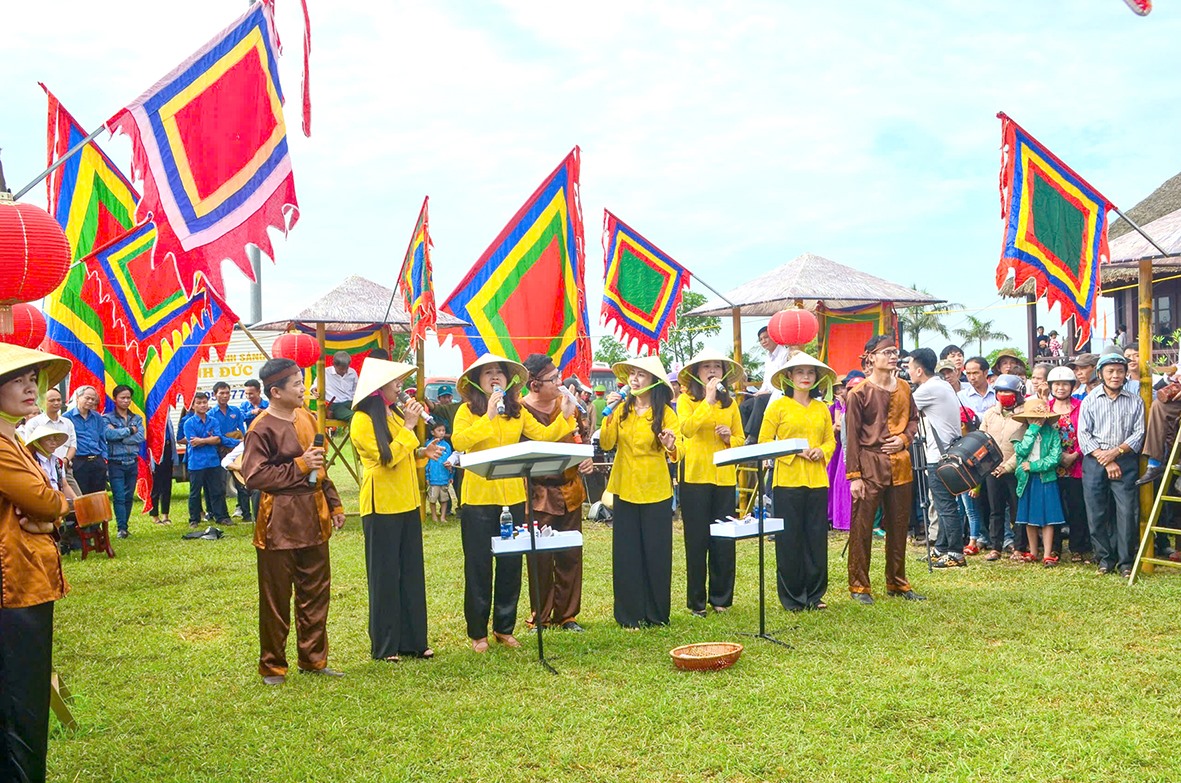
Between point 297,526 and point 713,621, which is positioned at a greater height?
point 297,526

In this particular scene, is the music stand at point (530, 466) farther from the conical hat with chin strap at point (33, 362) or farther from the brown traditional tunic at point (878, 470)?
the brown traditional tunic at point (878, 470)

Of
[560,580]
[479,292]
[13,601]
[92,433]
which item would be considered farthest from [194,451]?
[13,601]

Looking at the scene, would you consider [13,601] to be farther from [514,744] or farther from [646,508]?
[646,508]

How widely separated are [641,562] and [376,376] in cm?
238

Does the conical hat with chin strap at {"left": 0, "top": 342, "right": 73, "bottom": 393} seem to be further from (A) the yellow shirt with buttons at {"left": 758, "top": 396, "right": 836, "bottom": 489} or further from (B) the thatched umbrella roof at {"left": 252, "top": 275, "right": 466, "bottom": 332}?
(B) the thatched umbrella roof at {"left": 252, "top": 275, "right": 466, "bottom": 332}

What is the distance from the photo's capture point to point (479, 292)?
8047mm

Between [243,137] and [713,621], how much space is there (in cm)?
469

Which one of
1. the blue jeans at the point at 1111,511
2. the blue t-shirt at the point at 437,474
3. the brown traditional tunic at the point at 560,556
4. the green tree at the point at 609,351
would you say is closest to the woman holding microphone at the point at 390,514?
the brown traditional tunic at the point at 560,556

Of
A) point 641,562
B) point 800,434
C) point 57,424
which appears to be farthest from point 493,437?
point 57,424

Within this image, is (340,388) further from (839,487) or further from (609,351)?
(609,351)

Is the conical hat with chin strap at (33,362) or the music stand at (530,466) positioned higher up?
the conical hat with chin strap at (33,362)

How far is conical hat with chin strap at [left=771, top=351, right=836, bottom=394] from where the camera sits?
7285 millimetres

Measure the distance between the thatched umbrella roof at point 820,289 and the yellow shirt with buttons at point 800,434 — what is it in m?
6.97

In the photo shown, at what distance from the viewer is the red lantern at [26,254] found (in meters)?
4.67
